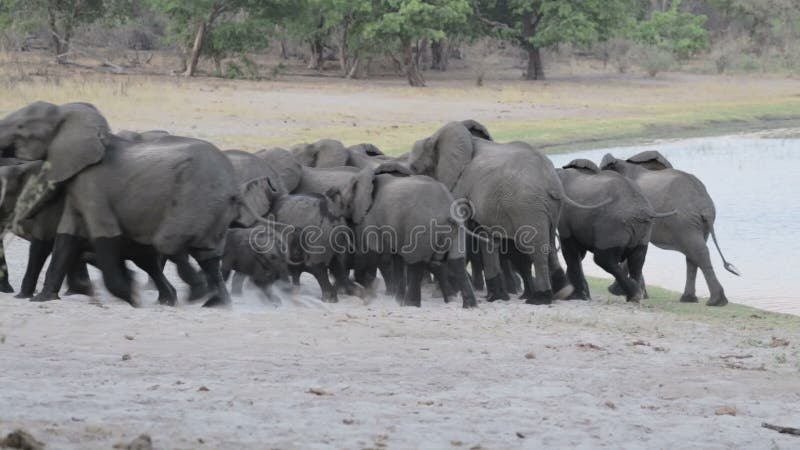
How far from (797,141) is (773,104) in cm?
778

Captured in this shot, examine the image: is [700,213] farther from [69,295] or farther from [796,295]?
[69,295]

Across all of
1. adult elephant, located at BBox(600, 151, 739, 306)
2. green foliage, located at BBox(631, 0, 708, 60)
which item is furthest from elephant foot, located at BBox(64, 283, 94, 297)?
green foliage, located at BBox(631, 0, 708, 60)

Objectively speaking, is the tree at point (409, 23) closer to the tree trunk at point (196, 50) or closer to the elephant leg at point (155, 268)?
the tree trunk at point (196, 50)

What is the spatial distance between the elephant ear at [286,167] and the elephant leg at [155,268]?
2186 mm

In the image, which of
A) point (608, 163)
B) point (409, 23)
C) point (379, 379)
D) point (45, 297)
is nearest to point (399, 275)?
point (608, 163)

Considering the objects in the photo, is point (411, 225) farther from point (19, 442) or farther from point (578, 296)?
point (19, 442)

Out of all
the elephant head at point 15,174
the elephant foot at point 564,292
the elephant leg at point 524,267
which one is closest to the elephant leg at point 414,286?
the elephant leg at point 524,267

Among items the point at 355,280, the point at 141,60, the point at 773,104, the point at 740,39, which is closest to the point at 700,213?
the point at 355,280

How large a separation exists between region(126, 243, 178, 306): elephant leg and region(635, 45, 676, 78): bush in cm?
3990

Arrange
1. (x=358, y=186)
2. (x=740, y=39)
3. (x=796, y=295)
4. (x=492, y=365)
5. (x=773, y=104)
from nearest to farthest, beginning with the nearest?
(x=492, y=365) → (x=358, y=186) → (x=796, y=295) → (x=773, y=104) → (x=740, y=39)

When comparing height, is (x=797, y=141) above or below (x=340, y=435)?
below

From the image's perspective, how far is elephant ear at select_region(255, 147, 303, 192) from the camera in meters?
12.9

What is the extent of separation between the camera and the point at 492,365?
331 inches

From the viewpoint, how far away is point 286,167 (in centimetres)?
1297
